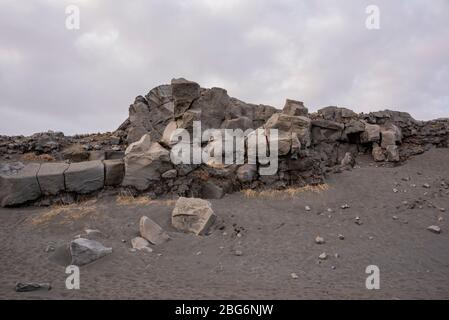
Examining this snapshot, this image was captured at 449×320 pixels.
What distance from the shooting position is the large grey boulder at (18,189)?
11484 mm

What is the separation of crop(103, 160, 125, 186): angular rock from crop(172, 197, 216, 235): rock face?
341cm

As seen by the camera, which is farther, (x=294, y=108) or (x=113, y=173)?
(x=294, y=108)

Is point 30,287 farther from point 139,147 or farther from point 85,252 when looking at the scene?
point 139,147

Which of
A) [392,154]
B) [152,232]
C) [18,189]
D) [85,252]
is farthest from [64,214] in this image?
[392,154]

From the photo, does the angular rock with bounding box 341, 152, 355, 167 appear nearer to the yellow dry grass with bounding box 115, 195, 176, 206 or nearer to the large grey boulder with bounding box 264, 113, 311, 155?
the large grey boulder with bounding box 264, 113, 311, 155

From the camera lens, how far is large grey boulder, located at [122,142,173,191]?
12352mm

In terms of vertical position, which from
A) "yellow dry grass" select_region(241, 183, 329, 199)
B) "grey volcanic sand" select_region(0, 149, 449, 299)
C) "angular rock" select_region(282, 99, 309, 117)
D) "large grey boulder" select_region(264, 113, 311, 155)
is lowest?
"grey volcanic sand" select_region(0, 149, 449, 299)

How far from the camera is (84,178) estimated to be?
12195 millimetres

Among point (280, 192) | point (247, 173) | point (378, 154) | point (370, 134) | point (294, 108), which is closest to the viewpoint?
point (280, 192)

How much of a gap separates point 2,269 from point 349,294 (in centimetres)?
693

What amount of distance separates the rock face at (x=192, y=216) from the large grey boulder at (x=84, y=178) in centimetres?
376

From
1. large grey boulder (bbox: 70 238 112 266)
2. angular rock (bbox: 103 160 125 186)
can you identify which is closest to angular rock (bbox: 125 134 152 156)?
angular rock (bbox: 103 160 125 186)

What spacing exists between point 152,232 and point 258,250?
2.87 meters
